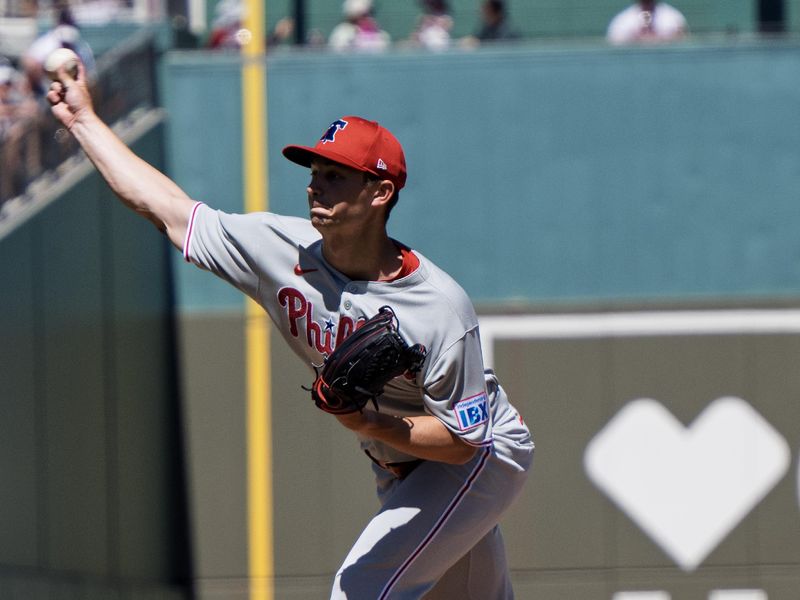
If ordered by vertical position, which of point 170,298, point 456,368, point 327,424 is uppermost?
point 456,368

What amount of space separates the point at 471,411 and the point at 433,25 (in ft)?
17.5

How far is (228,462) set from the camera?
7152mm

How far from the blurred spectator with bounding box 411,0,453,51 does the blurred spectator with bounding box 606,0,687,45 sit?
1080 mm

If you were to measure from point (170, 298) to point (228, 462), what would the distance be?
3.26 feet

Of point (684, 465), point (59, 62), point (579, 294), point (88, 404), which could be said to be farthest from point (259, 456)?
point (59, 62)

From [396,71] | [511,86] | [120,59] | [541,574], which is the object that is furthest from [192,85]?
[541,574]

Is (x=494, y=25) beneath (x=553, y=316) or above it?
above

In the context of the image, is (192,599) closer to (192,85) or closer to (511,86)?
(192,85)

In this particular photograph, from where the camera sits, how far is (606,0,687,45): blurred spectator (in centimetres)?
773

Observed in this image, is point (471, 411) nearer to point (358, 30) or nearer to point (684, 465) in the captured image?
point (684, 465)

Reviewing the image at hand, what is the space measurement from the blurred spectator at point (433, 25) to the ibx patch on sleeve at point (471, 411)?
4.74 meters

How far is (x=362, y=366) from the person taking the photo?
3.33m

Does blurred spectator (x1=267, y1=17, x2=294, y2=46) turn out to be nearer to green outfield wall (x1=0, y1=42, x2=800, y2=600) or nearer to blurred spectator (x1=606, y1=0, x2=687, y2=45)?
green outfield wall (x1=0, y1=42, x2=800, y2=600)

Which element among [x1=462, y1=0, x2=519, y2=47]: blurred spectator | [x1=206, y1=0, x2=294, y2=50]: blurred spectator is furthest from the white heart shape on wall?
[x1=206, y1=0, x2=294, y2=50]: blurred spectator
